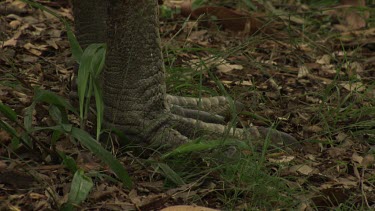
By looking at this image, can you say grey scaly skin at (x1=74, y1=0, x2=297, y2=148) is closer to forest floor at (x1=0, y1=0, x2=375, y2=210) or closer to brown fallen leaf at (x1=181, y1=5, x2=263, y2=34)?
forest floor at (x1=0, y1=0, x2=375, y2=210)

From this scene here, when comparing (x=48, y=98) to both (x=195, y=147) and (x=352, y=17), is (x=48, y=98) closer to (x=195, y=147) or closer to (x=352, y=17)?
(x=195, y=147)

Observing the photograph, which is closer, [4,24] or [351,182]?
[351,182]

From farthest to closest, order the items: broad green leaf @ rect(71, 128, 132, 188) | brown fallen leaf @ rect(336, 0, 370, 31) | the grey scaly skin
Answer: brown fallen leaf @ rect(336, 0, 370, 31)
the grey scaly skin
broad green leaf @ rect(71, 128, 132, 188)

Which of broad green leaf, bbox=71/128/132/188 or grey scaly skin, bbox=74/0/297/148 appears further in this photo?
grey scaly skin, bbox=74/0/297/148

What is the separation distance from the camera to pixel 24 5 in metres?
5.39

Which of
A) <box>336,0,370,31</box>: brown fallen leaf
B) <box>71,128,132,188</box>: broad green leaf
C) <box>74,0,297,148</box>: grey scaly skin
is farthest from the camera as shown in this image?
<box>336,0,370,31</box>: brown fallen leaf

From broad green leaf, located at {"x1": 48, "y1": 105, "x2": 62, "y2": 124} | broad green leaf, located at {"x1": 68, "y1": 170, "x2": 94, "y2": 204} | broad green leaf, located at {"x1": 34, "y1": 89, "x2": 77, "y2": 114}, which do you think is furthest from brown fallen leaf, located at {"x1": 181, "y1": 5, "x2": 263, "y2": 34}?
broad green leaf, located at {"x1": 68, "y1": 170, "x2": 94, "y2": 204}

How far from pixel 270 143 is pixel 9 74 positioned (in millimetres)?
1172

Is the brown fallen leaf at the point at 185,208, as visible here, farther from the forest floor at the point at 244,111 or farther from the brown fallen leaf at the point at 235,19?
the brown fallen leaf at the point at 235,19

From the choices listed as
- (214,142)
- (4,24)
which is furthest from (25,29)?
(214,142)

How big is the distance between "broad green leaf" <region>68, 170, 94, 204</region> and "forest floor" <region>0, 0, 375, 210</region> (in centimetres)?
6

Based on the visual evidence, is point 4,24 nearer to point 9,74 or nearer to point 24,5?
point 24,5

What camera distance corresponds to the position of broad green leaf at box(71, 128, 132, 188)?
2879 millimetres

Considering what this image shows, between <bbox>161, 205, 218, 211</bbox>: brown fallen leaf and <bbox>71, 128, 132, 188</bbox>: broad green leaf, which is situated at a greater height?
<bbox>71, 128, 132, 188</bbox>: broad green leaf
